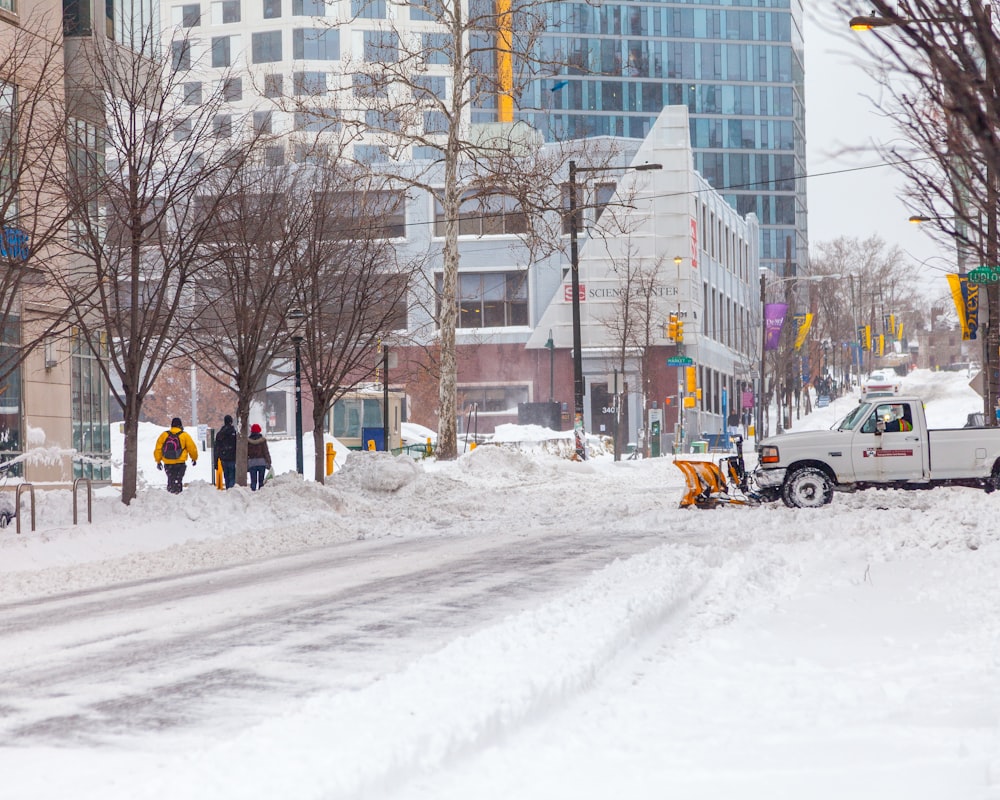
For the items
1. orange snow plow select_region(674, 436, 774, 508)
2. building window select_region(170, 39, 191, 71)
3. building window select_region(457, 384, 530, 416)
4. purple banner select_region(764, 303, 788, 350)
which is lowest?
orange snow plow select_region(674, 436, 774, 508)

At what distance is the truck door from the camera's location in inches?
902

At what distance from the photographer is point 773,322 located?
200ft

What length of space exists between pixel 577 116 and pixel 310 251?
3880 inches

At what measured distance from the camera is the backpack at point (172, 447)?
2645cm

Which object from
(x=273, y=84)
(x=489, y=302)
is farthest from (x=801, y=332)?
(x=273, y=84)

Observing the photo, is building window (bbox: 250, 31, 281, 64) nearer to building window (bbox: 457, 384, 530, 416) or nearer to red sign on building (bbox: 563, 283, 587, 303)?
building window (bbox: 457, 384, 530, 416)

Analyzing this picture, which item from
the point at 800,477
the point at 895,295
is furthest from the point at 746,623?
the point at 895,295

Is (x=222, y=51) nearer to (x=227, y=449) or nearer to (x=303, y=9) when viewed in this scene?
(x=303, y=9)

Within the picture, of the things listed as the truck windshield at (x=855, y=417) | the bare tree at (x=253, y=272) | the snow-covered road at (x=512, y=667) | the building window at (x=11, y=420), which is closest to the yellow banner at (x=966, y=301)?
the truck windshield at (x=855, y=417)

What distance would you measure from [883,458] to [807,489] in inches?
54.1

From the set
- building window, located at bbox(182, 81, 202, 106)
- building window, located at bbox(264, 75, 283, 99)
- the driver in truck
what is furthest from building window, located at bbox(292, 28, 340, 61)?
the driver in truck

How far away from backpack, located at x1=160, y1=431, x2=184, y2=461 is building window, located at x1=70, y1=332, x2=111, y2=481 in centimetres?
364

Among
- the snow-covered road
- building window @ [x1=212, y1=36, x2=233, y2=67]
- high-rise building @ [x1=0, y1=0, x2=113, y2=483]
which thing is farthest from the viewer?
building window @ [x1=212, y1=36, x2=233, y2=67]

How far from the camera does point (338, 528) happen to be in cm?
2108
